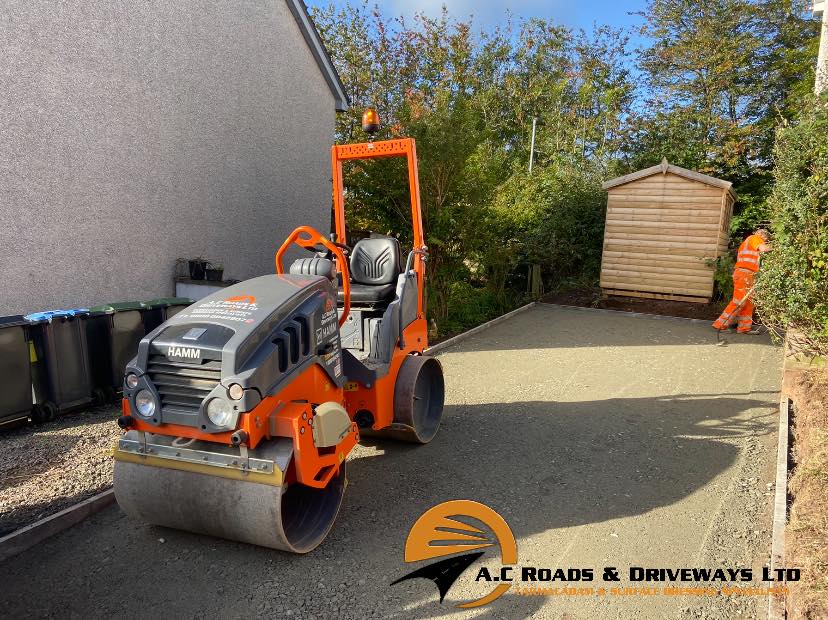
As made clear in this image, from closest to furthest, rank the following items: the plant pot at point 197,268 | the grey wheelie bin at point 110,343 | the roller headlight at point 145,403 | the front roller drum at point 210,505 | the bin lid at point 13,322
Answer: the front roller drum at point 210,505 → the roller headlight at point 145,403 → the bin lid at point 13,322 → the grey wheelie bin at point 110,343 → the plant pot at point 197,268

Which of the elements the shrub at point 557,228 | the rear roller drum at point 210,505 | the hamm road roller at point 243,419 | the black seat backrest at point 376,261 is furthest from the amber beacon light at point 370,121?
the shrub at point 557,228

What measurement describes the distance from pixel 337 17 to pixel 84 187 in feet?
47.4

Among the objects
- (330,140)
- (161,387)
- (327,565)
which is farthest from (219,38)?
(327,565)

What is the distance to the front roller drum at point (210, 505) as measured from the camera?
304cm

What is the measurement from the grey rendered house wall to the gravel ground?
206 centimetres

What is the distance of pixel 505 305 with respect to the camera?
13.3 m

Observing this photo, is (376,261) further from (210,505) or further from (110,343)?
(110,343)

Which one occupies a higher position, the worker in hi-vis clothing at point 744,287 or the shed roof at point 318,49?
the shed roof at point 318,49

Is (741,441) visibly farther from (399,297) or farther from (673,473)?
(399,297)

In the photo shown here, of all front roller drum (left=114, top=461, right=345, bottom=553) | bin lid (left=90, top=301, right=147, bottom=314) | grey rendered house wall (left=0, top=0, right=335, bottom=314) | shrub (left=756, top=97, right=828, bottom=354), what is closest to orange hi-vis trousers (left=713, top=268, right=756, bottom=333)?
shrub (left=756, top=97, right=828, bottom=354)

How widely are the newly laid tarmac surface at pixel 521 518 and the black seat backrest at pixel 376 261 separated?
1.48m

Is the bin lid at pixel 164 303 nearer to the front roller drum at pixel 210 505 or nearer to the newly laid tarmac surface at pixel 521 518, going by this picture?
the newly laid tarmac surface at pixel 521 518

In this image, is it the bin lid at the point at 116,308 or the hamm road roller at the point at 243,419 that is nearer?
the hamm road roller at the point at 243,419

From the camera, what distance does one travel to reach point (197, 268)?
30.6 ft
